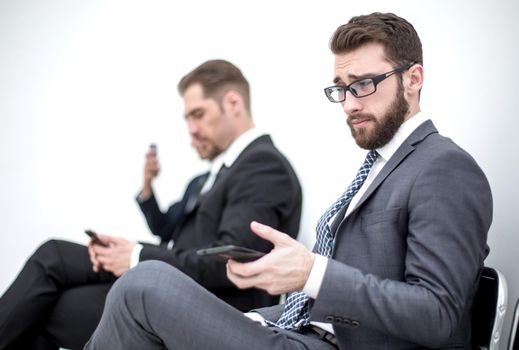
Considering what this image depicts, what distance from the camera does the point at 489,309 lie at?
143cm

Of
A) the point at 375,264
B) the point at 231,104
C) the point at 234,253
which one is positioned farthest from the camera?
the point at 231,104

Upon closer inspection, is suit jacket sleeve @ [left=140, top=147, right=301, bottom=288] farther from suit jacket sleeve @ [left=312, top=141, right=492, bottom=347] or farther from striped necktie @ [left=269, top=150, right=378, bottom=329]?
suit jacket sleeve @ [left=312, top=141, right=492, bottom=347]

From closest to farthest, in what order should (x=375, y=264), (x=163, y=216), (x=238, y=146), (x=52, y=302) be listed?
(x=375, y=264)
(x=52, y=302)
(x=238, y=146)
(x=163, y=216)

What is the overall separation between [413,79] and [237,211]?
933 millimetres

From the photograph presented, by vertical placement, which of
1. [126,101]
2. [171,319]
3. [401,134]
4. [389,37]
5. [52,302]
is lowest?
[52,302]

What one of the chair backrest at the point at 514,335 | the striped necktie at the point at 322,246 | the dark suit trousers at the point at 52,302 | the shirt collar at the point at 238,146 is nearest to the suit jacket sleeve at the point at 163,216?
the shirt collar at the point at 238,146

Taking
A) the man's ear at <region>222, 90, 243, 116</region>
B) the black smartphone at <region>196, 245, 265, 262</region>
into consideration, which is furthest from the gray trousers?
the man's ear at <region>222, 90, 243, 116</region>

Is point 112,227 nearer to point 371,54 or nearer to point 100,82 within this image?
point 100,82

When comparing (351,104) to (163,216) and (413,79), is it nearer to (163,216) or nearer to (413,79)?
(413,79)

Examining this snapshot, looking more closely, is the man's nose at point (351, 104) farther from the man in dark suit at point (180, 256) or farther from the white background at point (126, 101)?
the white background at point (126, 101)

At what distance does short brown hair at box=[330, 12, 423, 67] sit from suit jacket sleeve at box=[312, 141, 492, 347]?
0.35m

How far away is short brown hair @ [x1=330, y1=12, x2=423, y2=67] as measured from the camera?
1.57 m

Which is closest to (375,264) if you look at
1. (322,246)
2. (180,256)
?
(322,246)

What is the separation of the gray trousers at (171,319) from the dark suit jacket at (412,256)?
0.19m
